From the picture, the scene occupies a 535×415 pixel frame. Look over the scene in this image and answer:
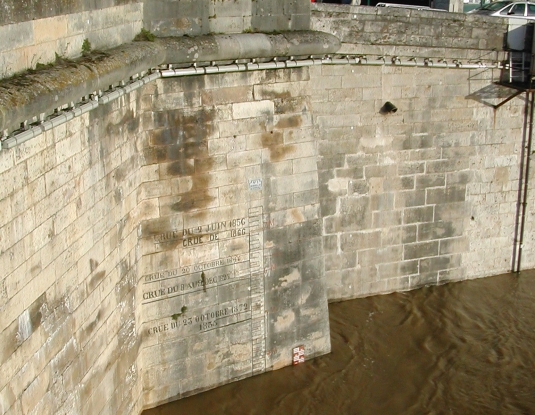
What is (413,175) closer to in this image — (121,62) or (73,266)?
(121,62)

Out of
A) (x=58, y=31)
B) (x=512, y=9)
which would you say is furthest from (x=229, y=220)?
(x=512, y=9)

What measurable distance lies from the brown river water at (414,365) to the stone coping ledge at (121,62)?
14.6 ft

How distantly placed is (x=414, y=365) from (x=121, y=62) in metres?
6.54

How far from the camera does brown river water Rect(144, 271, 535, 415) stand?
10.9m

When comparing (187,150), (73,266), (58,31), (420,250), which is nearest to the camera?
(58,31)

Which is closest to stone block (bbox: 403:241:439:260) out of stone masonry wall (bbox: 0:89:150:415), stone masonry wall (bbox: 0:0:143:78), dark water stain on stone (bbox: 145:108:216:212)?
dark water stain on stone (bbox: 145:108:216:212)

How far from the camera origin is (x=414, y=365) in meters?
12.0

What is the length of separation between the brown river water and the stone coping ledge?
4.46 meters

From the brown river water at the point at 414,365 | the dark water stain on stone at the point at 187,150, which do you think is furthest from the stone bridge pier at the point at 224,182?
the brown river water at the point at 414,365

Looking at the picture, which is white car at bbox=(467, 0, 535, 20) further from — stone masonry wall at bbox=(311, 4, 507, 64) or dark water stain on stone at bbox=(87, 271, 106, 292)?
dark water stain on stone at bbox=(87, 271, 106, 292)

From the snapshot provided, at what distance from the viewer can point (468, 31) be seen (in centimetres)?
1354

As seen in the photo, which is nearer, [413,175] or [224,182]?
[224,182]

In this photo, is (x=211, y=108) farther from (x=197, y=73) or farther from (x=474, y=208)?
(x=474, y=208)

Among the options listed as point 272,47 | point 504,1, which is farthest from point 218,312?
point 504,1
